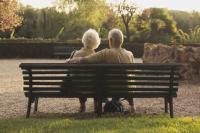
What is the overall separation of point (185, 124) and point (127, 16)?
30.8 m

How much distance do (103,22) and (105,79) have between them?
35763 millimetres

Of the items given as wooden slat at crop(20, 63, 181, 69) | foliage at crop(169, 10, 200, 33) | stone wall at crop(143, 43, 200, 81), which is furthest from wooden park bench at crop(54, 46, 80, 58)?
wooden slat at crop(20, 63, 181, 69)

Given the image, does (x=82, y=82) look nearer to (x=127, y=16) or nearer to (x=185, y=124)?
(x=185, y=124)

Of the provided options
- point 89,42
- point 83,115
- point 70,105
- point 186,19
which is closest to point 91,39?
point 89,42

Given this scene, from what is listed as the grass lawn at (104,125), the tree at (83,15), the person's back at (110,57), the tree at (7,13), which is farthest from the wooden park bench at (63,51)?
the grass lawn at (104,125)

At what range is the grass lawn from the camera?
7012mm

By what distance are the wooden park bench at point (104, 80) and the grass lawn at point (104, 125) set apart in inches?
26.8

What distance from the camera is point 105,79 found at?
8.50m

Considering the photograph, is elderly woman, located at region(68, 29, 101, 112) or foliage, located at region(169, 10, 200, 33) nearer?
elderly woman, located at region(68, 29, 101, 112)

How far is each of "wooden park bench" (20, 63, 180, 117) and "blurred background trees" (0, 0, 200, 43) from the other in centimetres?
2358

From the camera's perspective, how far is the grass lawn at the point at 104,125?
7012 mm

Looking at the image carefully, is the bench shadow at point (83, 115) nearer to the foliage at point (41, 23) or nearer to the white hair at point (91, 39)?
the white hair at point (91, 39)

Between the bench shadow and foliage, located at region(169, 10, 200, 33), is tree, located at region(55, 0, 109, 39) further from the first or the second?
the bench shadow

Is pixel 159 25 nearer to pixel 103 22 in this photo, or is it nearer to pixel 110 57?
pixel 103 22
